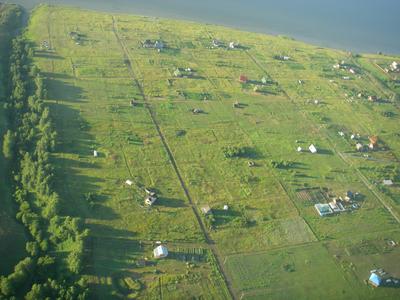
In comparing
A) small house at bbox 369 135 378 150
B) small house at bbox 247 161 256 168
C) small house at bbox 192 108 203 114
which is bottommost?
small house at bbox 247 161 256 168

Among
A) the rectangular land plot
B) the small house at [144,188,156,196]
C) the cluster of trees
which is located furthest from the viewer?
the small house at [144,188,156,196]

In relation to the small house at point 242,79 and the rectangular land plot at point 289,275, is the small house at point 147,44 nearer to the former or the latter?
the small house at point 242,79

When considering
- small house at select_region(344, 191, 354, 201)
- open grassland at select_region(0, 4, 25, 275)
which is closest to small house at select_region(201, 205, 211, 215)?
small house at select_region(344, 191, 354, 201)

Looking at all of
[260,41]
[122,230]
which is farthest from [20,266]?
[260,41]

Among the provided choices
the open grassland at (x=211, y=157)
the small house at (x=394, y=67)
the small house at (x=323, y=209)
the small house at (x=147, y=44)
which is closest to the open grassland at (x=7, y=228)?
the open grassland at (x=211, y=157)

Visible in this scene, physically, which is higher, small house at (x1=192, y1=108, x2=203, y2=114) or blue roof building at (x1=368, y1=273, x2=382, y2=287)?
small house at (x1=192, y1=108, x2=203, y2=114)

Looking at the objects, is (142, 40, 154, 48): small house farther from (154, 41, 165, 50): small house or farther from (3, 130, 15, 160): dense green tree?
(3, 130, 15, 160): dense green tree

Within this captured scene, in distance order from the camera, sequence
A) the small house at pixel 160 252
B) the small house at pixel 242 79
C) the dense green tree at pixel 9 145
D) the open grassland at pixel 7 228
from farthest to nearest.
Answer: the small house at pixel 242 79 → the dense green tree at pixel 9 145 → the small house at pixel 160 252 → the open grassland at pixel 7 228
